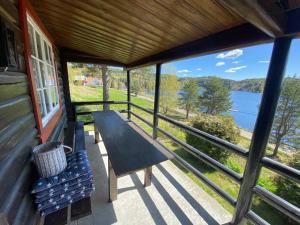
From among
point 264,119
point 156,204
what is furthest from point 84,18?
point 156,204

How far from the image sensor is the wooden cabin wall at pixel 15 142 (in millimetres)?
806

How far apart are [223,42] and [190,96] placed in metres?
12.8

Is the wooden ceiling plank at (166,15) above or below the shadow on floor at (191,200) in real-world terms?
above

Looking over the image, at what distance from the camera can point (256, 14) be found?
0.79 meters

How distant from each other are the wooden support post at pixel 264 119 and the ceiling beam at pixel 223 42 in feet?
0.49

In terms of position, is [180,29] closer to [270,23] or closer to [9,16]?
[270,23]

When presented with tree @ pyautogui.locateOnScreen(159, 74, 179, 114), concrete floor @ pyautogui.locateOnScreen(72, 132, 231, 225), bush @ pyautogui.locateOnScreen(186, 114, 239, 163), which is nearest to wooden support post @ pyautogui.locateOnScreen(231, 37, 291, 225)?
concrete floor @ pyautogui.locateOnScreen(72, 132, 231, 225)

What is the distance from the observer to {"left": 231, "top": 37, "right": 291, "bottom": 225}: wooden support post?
1.17m

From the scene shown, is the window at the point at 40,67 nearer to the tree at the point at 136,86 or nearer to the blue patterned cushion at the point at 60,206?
the blue patterned cushion at the point at 60,206

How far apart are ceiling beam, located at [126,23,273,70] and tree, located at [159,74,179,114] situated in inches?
367

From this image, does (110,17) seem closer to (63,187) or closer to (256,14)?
(256,14)

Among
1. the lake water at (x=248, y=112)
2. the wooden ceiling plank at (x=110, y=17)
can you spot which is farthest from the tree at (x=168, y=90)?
the wooden ceiling plank at (x=110, y=17)

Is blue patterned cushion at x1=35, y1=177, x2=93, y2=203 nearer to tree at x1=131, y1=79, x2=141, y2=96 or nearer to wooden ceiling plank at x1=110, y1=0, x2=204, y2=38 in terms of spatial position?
wooden ceiling plank at x1=110, y1=0, x2=204, y2=38

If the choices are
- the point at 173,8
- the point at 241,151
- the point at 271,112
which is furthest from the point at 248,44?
the point at 241,151
